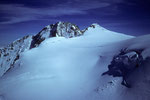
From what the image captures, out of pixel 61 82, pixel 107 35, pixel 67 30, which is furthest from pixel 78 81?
pixel 67 30

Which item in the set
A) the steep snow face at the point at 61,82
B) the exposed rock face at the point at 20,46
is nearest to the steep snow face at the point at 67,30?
the exposed rock face at the point at 20,46

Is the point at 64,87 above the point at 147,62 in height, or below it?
below

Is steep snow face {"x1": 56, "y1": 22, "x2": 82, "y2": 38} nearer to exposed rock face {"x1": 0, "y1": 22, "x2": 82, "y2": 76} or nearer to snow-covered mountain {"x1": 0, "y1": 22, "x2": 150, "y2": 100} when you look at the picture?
exposed rock face {"x1": 0, "y1": 22, "x2": 82, "y2": 76}

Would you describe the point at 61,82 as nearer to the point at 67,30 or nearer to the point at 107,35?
the point at 107,35

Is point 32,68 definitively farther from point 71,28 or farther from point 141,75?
point 71,28

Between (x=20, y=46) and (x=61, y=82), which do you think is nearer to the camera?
(x=61, y=82)

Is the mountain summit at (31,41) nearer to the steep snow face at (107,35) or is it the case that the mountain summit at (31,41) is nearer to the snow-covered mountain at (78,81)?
the steep snow face at (107,35)

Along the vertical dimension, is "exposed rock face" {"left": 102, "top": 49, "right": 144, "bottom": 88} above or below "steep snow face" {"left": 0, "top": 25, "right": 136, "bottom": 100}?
above

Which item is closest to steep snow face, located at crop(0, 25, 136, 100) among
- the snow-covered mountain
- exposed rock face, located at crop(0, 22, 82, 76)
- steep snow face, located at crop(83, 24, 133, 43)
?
A: the snow-covered mountain

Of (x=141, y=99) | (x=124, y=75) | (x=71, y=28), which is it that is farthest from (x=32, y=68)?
(x=71, y=28)

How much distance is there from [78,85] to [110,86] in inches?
89.6

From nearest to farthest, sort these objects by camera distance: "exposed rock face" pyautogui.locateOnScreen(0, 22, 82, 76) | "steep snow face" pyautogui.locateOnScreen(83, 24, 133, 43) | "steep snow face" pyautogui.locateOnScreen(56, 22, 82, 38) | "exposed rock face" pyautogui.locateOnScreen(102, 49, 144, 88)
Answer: "exposed rock face" pyautogui.locateOnScreen(102, 49, 144, 88)
"steep snow face" pyautogui.locateOnScreen(83, 24, 133, 43)
"steep snow face" pyautogui.locateOnScreen(56, 22, 82, 38)
"exposed rock face" pyautogui.locateOnScreen(0, 22, 82, 76)

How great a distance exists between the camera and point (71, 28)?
142ft

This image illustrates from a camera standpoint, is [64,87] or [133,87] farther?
[64,87]
